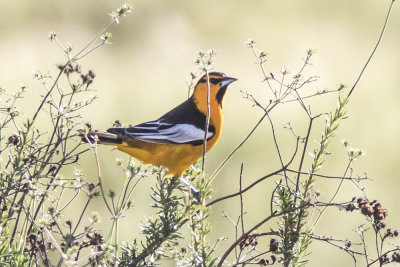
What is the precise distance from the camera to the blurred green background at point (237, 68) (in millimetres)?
6262

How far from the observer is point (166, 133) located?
3.63m

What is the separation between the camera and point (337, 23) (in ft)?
33.5

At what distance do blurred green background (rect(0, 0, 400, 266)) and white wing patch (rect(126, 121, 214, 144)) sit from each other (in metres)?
1.18

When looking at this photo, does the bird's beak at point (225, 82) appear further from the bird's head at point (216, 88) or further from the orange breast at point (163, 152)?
the orange breast at point (163, 152)

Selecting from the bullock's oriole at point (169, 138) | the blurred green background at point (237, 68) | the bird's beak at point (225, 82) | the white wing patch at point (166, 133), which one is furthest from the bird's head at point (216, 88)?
the blurred green background at point (237, 68)

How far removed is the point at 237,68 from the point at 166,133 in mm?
5127

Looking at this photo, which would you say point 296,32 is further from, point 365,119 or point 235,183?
point 235,183

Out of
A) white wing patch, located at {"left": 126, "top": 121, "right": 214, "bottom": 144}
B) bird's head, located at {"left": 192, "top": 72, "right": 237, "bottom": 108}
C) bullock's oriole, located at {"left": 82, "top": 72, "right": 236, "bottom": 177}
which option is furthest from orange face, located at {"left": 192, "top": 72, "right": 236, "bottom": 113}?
white wing patch, located at {"left": 126, "top": 121, "right": 214, "bottom": 144}

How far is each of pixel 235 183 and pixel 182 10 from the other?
511 centimetres

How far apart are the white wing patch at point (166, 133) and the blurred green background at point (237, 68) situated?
3.89ft

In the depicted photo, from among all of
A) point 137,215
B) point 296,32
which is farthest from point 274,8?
point 137,215

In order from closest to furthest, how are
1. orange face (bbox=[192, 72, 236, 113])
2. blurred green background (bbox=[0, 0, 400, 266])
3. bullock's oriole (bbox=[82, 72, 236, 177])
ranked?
bullock's oriole (bbox=[82, 72, 236, 177])
orange face (bbox=[192, 72, 236, 113])
blurred green background (bbox=[0, 0, 400, 266])

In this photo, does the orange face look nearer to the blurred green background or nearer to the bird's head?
the bird's head

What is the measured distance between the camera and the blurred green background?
6.26 meters
